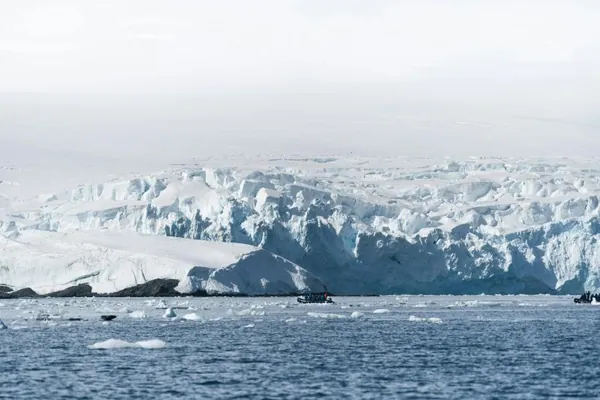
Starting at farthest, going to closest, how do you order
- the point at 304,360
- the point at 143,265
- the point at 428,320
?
the point at 143,265 → the point at 428,320 → the point at 304,360

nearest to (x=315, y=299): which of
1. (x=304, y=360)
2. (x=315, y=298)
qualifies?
(x=315, y=298)

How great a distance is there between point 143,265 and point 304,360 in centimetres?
7266

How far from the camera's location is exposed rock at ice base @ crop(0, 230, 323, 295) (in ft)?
343

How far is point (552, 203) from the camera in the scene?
134m

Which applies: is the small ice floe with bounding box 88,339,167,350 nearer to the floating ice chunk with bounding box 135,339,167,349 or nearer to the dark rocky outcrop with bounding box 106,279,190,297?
the floating ice chunk with bounding box 135,339,167,349

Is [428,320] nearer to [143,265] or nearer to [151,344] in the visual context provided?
[151,344]

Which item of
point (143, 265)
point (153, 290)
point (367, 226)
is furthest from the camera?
point (367, 226)

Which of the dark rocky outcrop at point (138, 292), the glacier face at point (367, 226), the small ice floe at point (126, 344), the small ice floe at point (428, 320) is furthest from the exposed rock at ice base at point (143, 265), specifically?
the small ice floe at point (126, 344)

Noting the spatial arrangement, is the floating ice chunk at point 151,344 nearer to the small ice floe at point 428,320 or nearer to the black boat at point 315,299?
the small ice floe at point 428,320

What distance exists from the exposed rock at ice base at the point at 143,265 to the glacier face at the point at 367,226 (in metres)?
9.26

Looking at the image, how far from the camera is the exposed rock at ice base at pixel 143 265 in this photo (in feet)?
343

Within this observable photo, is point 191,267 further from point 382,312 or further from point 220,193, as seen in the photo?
point 382,312

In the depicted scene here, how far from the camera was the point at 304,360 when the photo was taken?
3500cm

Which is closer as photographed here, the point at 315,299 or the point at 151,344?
the point at 151,344
